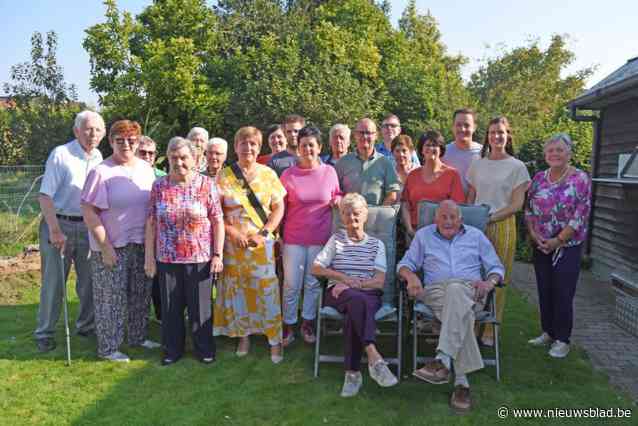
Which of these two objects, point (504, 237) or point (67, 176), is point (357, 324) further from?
point (67, 176)

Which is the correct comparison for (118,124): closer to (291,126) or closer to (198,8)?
(291,126)

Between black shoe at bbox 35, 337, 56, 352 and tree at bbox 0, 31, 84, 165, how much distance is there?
16.6 meters

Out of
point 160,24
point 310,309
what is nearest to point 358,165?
point 310,309

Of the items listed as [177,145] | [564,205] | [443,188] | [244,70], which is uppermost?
[244,70]

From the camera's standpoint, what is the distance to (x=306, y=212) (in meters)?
4.22

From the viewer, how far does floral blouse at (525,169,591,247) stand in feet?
13.4

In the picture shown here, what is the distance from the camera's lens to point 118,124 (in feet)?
12.8

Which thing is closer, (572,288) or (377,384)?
(377,384)

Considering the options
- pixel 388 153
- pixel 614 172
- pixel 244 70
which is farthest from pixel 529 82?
pixel 388 153

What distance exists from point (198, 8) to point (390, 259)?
17.1 metres

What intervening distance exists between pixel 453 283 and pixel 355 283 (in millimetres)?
715

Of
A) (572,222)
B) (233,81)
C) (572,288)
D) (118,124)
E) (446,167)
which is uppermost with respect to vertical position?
(233,81)

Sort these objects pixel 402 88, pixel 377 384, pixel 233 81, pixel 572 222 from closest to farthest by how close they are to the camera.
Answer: pixel 377 384 < pixel 572 222 < pixel 233 81 < pixel 402 88

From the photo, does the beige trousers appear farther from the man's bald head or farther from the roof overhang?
the roof overhang
